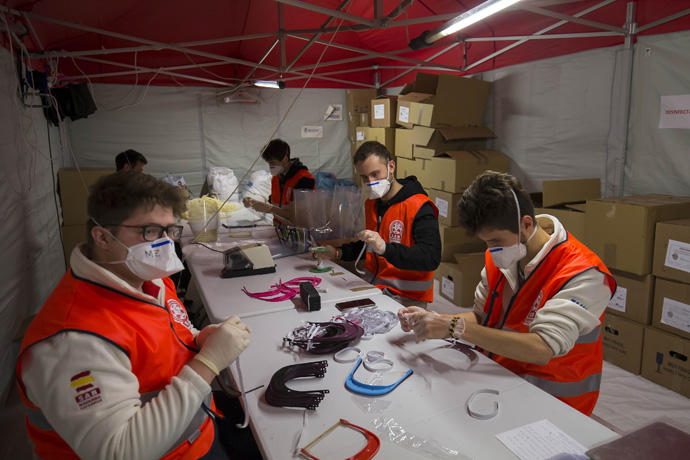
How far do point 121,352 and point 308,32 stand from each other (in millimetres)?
2438

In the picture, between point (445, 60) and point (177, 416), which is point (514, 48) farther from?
point (177, 416)

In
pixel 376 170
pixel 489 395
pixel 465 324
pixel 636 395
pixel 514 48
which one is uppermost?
pixel 514 48

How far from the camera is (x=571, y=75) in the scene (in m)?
3.19

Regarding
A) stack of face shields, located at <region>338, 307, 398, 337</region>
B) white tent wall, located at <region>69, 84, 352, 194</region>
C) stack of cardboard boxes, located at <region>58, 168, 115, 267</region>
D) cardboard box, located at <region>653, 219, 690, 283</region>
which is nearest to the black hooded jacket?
stack of face shields, located at <region>338, 307, 398, 337</region>

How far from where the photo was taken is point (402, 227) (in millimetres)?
2252

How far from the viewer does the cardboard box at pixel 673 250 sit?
7.29ft

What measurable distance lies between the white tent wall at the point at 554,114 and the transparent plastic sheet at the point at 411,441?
2845 mm

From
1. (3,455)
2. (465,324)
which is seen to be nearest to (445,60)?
(465,324)

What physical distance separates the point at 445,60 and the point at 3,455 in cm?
469

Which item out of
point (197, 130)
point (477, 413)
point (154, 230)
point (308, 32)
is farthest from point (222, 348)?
point (197, 130)

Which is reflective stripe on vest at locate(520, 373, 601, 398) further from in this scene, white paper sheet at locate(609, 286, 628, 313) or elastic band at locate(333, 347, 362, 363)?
white paper sheet at locate(609, 286, 628, 313)

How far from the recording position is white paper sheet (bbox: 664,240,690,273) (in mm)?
2217

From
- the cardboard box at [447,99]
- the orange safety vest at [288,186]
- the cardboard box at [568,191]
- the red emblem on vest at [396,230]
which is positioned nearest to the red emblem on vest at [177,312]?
the red emblem on vest at [396,230]

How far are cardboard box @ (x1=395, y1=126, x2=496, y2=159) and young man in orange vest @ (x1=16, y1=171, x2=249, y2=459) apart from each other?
3119 millimetres
